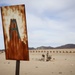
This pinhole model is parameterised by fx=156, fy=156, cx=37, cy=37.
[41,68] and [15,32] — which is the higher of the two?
[15,32]

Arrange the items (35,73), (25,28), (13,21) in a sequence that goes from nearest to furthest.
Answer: (25,28) < (13,21) < (35,73)

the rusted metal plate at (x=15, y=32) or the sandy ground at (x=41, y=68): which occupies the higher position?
the rusted metal plate at (x=15, y=32)

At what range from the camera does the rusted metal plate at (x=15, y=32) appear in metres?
3.09

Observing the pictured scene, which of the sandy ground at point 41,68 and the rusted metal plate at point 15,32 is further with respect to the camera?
the sandy ground at point 41,68

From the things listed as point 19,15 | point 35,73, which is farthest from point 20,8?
point 35,73

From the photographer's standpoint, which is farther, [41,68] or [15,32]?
[41,68]

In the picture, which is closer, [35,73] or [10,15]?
[10,15]

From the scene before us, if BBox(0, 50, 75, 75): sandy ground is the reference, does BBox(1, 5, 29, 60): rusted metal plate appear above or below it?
above

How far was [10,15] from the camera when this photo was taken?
3.27 meters

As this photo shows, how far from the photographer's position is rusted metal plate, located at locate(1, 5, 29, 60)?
3.09 metres

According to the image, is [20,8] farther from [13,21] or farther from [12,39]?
[12,39]

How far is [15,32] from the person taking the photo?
3252 mm

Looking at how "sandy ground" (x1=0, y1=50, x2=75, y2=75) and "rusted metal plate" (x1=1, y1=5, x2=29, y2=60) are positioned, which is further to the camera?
"sandy ground" (x1=0, y1=50, x2=75, y2=75)

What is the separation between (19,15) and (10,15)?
231 millimetres
